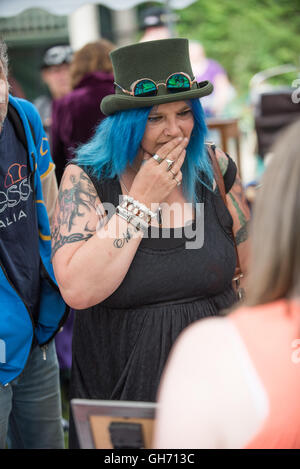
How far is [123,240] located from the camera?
1.71 meters

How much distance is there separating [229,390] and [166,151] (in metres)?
1.05

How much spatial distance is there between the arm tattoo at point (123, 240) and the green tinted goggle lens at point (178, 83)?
0.53 m

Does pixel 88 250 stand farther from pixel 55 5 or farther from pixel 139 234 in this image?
pixel 55 5

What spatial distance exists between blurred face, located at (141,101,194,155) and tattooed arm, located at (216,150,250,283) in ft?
0.89

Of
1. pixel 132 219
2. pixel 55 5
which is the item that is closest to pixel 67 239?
pixel 132 219

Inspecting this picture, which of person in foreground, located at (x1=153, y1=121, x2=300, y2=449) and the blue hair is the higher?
the blue hair

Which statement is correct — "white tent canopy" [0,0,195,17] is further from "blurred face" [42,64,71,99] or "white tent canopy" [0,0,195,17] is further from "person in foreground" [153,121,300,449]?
"person in foreground" [153,121,300,449]

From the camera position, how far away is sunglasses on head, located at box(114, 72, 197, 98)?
1855mm

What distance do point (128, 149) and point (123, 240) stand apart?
36 cm

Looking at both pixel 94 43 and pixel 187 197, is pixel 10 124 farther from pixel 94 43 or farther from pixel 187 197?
pixel 94 43

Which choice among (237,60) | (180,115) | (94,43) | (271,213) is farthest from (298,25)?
(271,213)

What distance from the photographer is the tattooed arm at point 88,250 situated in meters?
1.70

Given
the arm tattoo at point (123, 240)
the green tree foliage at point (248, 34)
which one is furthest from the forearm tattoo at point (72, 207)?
the green tree foliage at point (248, 34)

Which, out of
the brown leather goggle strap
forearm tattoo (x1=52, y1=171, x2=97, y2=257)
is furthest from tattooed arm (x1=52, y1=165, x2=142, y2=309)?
the brown leather goggle strap
